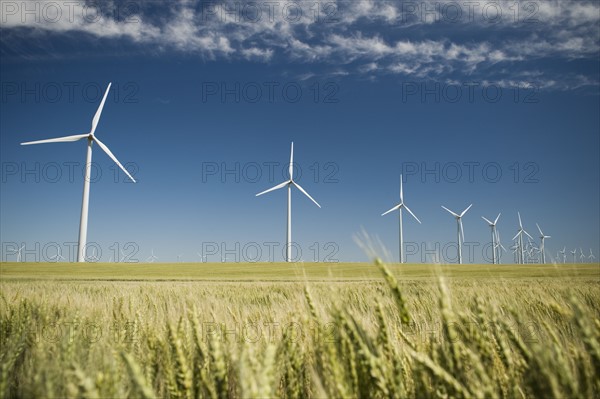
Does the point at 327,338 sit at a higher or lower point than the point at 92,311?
higher

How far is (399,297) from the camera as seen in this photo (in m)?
1.99

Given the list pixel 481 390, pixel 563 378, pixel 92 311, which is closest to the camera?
pixel 563 378

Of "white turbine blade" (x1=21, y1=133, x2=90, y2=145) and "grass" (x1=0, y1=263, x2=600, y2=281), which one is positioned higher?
"white turbine blade" (x1=21, y1=133, x2=90, y2=145)

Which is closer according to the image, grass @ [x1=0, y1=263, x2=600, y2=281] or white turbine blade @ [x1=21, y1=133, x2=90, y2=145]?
grass @ [x1=0, y1=263, x2=600, y2=281]

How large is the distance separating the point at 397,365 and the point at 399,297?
0.45 metres

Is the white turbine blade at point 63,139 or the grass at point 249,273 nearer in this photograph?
the grass at point 249,273

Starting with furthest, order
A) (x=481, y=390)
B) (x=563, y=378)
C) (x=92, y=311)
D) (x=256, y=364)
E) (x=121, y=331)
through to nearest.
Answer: (x=92, y=311), (x=121, y=331), (x=256, y=364), (x=481, y=390), (x=563, y=378)

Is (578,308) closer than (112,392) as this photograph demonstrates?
Yes

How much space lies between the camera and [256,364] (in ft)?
6.24

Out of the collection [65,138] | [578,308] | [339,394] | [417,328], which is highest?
[65,138]

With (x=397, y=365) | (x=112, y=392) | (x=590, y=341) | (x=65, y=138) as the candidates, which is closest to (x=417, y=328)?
(x=397, y=365)

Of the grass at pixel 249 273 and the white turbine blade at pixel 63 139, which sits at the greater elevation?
the white turbine blade at pixel 63 139

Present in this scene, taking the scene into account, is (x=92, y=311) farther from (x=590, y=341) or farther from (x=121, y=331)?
(x=590, y=341)

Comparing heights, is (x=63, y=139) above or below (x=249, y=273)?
above
